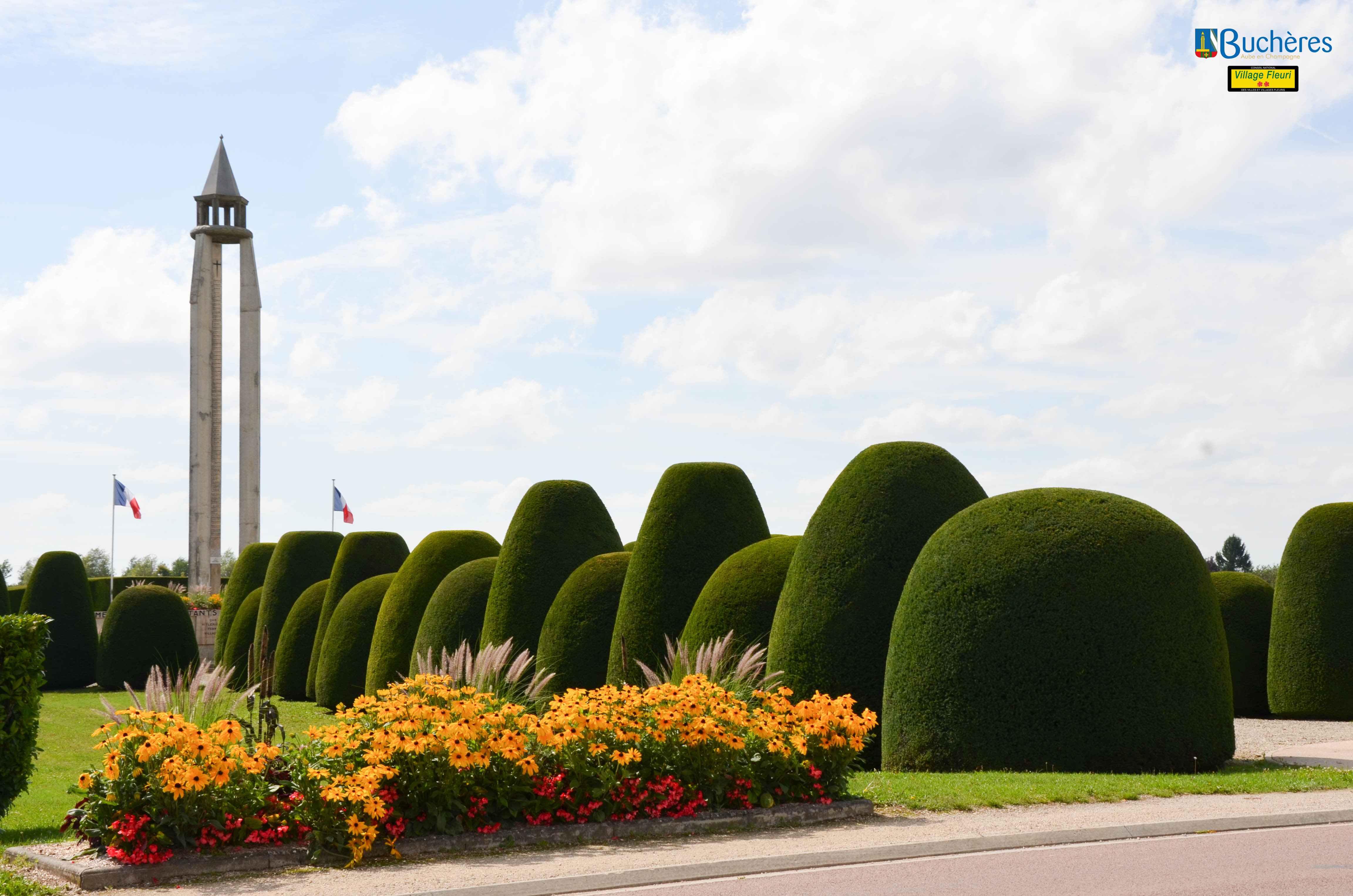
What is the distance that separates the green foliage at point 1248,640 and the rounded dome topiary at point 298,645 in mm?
18909

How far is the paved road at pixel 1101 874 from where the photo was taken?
7.39 meters

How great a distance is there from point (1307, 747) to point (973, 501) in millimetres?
5642

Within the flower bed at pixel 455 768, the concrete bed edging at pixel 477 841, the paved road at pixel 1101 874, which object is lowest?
the paved road at pixel 1101 874

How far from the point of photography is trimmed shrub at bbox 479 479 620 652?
19562mm

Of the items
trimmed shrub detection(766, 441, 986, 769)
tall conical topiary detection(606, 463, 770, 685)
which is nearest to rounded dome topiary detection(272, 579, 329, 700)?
tall conical topiary detection(606, 463, 770, 685)

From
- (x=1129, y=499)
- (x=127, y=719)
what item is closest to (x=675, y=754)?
(x=127, y=719)

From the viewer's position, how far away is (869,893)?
734 centimetres

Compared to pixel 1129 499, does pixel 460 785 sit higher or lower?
lower

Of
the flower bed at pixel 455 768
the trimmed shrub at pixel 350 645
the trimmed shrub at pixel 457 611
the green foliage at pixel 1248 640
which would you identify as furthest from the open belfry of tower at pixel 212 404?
the flower bed at pixel 455 768

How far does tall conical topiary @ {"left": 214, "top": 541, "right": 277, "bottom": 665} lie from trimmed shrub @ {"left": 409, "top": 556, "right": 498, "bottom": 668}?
43.0 feet

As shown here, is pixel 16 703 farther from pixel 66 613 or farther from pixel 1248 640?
pixel 66 613

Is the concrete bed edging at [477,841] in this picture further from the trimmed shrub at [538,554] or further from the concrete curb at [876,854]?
the trimmed shrub at [538,554]

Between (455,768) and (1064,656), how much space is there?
6.71 m

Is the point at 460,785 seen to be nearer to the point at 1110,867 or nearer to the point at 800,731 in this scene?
the point at 800,731
